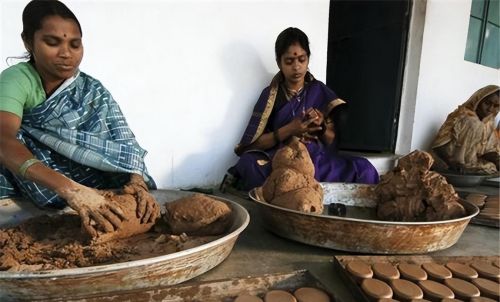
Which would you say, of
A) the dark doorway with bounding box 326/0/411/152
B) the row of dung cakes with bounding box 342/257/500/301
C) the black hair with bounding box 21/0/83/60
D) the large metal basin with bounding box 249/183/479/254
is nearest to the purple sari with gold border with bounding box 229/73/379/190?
the large metal basin with bounding box 249/183/479/254

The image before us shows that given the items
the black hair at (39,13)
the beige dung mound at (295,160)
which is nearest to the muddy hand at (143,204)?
the beige dung mound at (295,160)

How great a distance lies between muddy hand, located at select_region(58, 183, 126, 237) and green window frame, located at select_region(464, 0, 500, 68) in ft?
14.4

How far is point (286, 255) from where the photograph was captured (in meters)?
1.59

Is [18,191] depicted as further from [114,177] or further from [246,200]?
[246,200]

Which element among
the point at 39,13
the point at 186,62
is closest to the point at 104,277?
the point at 39,13

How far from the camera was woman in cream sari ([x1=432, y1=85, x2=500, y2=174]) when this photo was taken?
366 cm

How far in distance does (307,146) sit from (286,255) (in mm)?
1145

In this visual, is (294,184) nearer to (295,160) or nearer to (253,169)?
→ (295,160)

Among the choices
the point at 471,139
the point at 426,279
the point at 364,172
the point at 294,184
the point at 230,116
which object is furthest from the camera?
the point at 471,139

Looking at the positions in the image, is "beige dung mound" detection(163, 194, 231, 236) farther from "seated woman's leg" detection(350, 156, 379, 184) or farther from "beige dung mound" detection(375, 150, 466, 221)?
"seated woman's leg" detection(350, 156, 379, 184)

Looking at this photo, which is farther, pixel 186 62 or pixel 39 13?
pixel 186 62

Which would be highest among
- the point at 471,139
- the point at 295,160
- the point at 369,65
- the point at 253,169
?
the point at 369,65

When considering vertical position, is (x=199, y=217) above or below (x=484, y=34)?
below

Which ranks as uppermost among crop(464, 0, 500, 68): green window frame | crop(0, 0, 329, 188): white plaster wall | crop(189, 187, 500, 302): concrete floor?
crop(464, 0, 500, 68): green window frame
